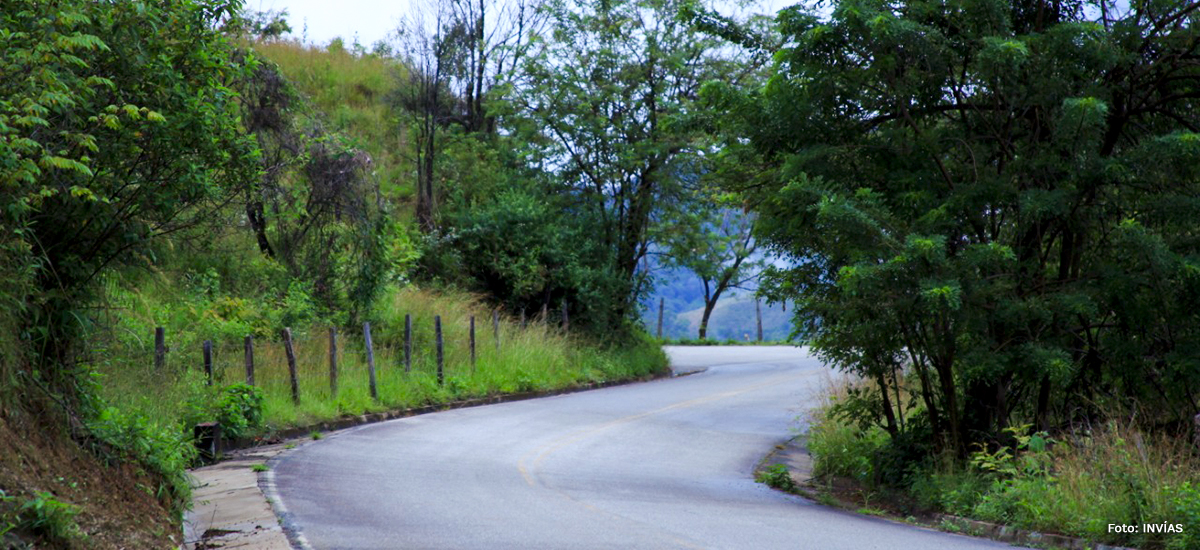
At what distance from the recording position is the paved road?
1027cm

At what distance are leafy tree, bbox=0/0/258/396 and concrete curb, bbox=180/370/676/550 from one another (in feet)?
6.20

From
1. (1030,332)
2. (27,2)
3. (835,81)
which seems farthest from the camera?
(835,81)

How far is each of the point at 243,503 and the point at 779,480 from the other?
7.46 metres

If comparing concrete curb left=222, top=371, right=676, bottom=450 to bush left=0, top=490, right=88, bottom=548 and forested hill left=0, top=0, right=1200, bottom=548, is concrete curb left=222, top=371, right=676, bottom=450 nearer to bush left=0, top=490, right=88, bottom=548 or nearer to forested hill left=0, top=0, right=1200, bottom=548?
forested hill left=0, top=0, right=1200, bottom=548

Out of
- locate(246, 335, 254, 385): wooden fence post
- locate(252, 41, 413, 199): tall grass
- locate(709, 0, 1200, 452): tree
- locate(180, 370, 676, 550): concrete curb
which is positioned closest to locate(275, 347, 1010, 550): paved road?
locate(180, 370, 676, 550): concrete curb

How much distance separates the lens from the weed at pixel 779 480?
15616 millimetres

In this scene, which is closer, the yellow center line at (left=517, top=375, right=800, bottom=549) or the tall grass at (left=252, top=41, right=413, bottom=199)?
the yellow center line at (left=517, top=375, right=800, bottom=549)

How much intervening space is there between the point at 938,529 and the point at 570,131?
23868 mm

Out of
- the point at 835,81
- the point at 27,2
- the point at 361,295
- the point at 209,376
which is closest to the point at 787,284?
the point at 835,81

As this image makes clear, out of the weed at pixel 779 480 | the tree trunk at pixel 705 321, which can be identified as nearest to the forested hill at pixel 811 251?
the weed at pixel 779 480

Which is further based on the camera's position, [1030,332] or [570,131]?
[570,131]

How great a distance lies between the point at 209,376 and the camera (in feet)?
57.7

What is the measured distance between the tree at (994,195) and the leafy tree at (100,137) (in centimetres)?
660

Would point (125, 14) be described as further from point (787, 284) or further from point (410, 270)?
point (410, 270)
